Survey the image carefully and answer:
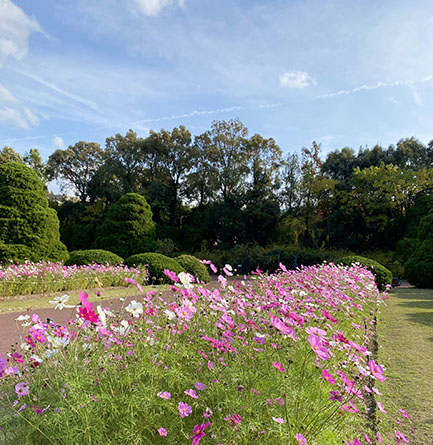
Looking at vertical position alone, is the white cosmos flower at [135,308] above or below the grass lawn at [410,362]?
above

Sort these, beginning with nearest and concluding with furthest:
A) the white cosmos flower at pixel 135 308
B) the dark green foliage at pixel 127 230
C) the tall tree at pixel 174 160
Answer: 1. the white cosmos flower at pixel 135 308
2. the dark green foliage at pixel 127 230
3. the tall tree at pixel 174 160

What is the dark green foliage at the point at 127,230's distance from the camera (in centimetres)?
1529

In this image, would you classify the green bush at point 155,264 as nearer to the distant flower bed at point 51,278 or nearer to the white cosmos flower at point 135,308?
the distant flower bed at point 51,278

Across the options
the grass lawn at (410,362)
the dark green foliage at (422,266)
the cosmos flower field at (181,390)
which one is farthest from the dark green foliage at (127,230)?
the cosmos flower field at (181,390)

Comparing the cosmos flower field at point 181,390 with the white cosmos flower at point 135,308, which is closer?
the cosmos flower field at point 181,390

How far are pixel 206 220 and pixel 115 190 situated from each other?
7311 millimetres

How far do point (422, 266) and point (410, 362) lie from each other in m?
7.57

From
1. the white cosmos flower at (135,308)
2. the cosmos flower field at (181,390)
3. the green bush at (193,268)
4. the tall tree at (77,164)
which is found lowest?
the green bush at (193,268)

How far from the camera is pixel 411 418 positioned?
2.32 m

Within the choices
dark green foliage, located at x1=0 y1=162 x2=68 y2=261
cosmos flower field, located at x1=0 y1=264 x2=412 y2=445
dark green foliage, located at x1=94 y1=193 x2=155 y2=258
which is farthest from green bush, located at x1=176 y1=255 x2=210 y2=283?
cosmos flower field, located at x1=0 y1=264 x2=412 y2=445

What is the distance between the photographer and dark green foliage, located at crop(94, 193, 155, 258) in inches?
602

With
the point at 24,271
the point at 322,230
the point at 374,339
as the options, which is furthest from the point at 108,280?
the point at 322,230

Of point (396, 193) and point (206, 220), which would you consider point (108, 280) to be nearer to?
Result: point (206, 220)

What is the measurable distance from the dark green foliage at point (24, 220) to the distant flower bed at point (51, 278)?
671mm
